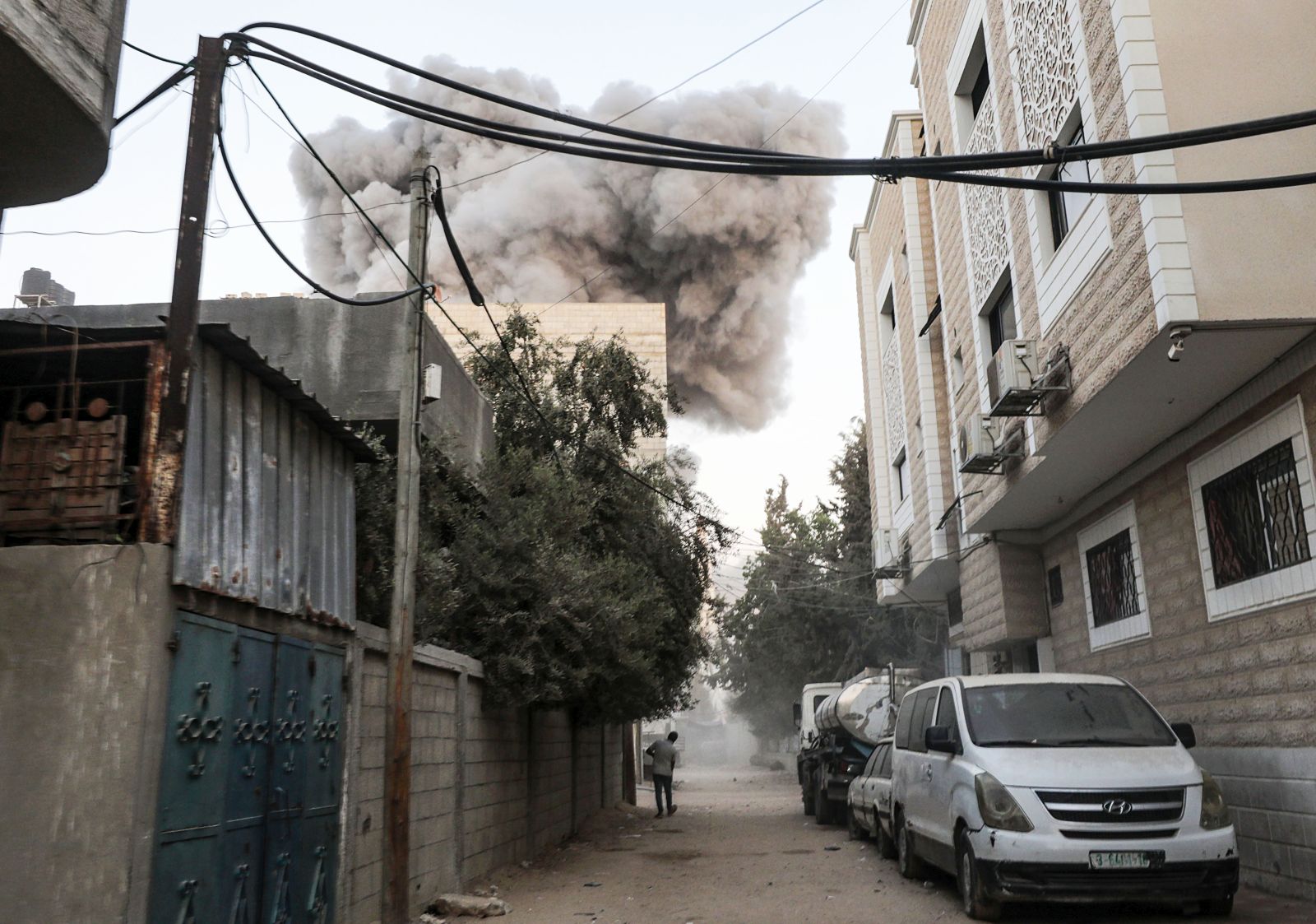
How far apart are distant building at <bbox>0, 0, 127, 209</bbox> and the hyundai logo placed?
8.04 meters

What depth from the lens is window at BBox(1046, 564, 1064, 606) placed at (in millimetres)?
15648

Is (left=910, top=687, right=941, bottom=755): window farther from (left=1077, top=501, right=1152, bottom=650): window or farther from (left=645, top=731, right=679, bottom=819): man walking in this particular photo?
(left=645, top=731, right=679, bottom=819): man walking

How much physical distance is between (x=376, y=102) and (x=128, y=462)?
2.95m

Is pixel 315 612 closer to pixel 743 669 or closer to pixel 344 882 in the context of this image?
pixel 344 882

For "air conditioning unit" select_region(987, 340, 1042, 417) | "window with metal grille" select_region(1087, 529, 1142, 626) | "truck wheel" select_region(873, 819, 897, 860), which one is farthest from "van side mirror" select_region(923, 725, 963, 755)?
"window with metal grille" select_region(1087, 529, 1142, 626)

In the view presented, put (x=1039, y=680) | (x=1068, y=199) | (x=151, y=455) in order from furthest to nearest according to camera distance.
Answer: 1. (x=1068, y=199)
2. (x=1039, y=680)
3. (x=151, y=455)

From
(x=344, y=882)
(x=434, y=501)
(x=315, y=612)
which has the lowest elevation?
(x=344, y=882)

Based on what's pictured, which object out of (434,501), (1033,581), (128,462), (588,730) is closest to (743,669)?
(588,730)

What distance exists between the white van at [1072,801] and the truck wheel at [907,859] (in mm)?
1358

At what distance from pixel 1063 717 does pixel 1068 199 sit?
5675 mm

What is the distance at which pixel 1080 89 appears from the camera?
10328 millimetres

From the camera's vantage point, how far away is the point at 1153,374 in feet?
31.0

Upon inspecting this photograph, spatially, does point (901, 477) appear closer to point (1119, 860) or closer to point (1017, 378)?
point (1017, 378)

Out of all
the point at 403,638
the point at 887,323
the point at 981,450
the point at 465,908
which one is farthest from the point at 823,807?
the point at 403,638
